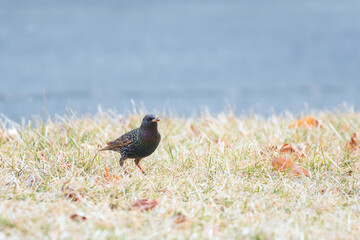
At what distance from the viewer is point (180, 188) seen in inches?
116

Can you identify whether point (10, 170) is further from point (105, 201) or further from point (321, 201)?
point (321, 201)

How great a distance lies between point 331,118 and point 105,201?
3.07 meters

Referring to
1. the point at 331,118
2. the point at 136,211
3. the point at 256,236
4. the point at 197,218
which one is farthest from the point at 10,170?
the point at 331,118

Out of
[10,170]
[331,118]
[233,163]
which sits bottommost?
[331,118]

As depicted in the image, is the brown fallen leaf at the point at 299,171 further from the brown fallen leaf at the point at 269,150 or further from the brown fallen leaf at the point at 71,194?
the brown fallen leaf at the point at 71,194

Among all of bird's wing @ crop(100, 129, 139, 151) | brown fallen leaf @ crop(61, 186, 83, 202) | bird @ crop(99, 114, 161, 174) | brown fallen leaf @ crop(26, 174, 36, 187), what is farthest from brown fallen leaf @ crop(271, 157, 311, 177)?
brown fallen leaf @ crop(26, 174, 36, 187)

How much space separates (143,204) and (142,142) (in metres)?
0.69

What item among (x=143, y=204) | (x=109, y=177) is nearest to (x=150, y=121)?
(x=109, y=177)

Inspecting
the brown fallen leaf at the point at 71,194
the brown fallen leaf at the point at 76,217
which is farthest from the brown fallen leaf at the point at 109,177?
the brown fallen leaf at the point at 76,217

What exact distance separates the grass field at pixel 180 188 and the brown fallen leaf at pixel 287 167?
45 millimetres

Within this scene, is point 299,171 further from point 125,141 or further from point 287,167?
point 125,141

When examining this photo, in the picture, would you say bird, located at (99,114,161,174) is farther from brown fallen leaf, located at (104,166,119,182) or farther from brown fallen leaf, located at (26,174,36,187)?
brown fallen leaf, located at (26,174,36,187)

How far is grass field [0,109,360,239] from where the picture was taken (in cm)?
231

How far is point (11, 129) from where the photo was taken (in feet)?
14.3
